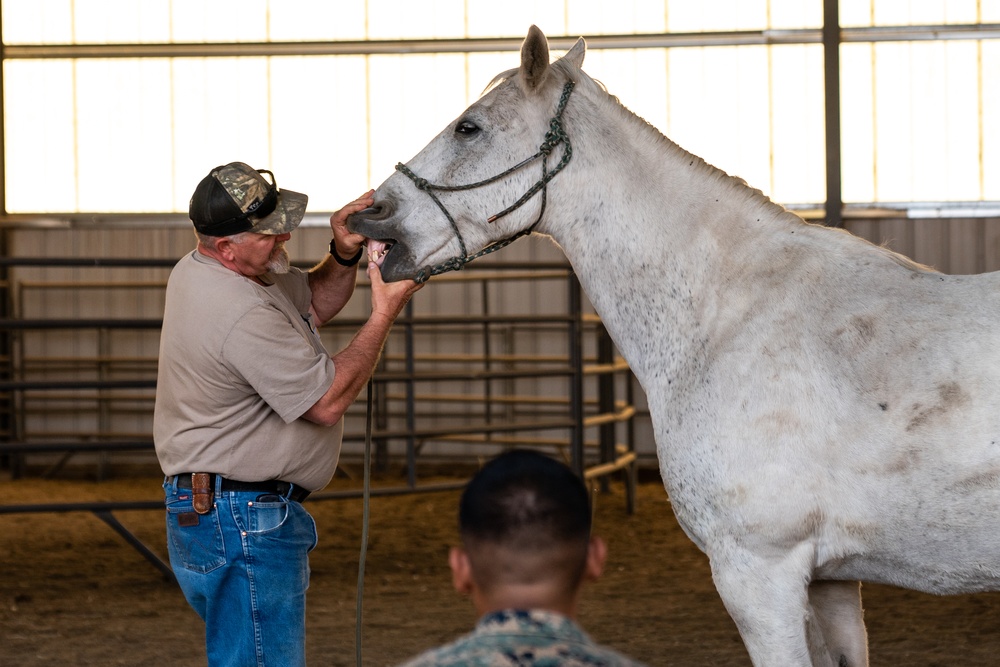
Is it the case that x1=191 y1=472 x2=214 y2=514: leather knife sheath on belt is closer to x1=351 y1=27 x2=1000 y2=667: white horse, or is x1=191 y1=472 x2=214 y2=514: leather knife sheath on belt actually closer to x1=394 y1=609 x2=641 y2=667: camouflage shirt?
x1=351 y1=27 x2=1000 y2=667: white horse

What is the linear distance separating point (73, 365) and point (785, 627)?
9806 mm

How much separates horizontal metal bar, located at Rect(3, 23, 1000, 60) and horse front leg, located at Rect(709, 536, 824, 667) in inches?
320

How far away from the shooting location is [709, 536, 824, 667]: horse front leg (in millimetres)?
2197

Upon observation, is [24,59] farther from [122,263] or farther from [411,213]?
[411,213]

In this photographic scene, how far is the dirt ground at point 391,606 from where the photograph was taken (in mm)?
4379

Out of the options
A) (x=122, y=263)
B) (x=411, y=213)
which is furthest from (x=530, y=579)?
(x=122, y=263)

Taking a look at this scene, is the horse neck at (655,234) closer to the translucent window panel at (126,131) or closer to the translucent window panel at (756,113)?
the translucent window panel at (756,113)

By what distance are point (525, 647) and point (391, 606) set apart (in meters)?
4.14

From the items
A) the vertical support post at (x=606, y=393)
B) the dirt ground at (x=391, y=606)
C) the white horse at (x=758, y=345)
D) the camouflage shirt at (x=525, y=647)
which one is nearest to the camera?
the camouflage shirt at (x=525, y=647)

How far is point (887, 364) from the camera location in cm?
221

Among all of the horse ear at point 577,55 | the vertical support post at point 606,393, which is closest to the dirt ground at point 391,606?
the vertical support post at point 606,393

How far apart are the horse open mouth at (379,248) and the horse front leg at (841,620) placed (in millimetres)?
1280

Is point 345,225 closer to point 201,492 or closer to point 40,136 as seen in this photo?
point 201,492

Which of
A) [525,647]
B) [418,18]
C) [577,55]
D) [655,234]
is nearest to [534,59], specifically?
[577,55]
